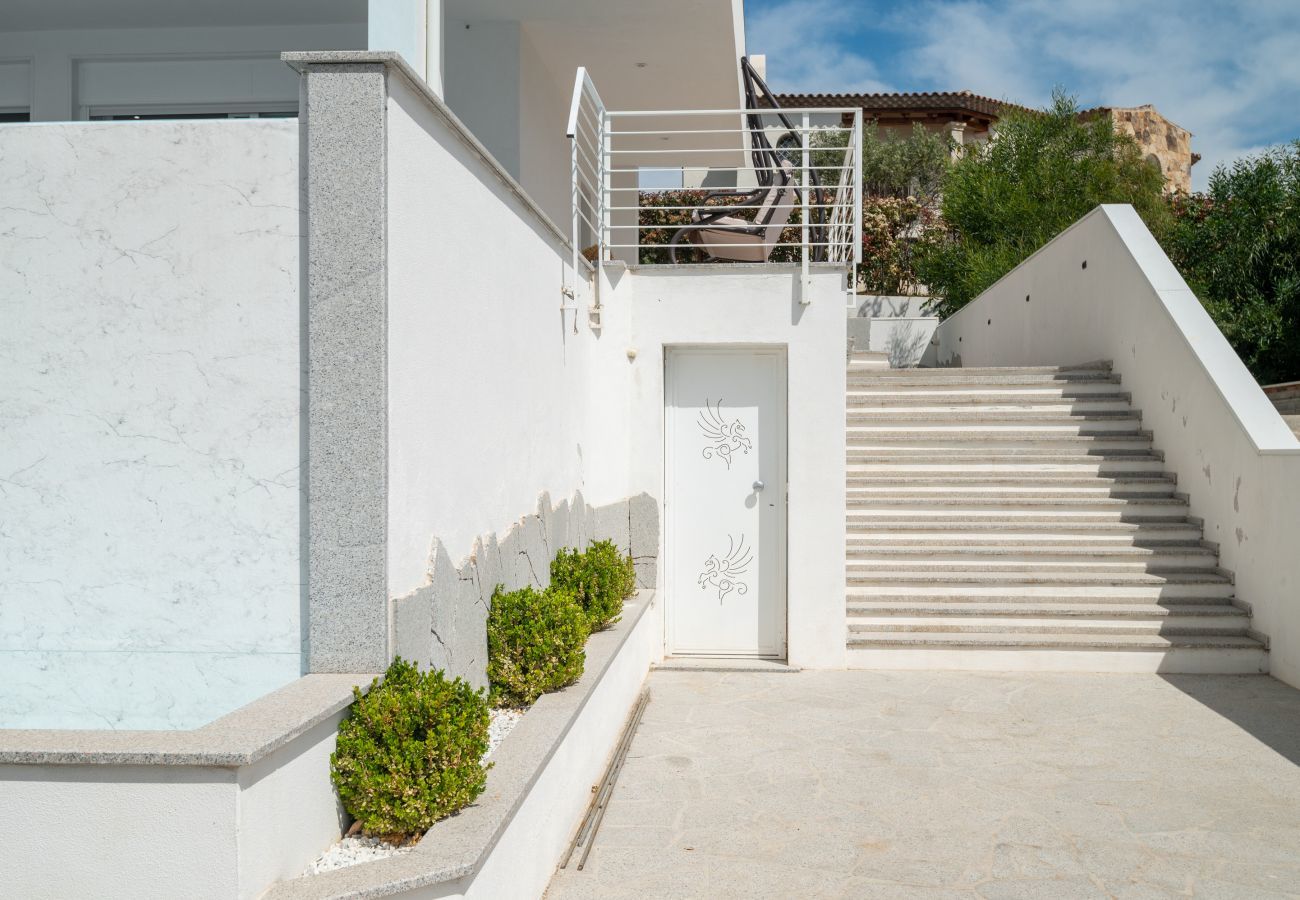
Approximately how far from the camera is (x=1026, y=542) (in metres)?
8.34

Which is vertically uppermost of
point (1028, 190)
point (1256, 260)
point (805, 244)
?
point (1028, 190)

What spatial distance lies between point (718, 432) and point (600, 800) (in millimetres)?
3788

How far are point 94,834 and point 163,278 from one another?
1.80 m

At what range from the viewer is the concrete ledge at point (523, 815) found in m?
2.80

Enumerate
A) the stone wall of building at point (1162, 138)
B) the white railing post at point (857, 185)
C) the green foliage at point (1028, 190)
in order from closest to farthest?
the white railing post at point (857, 185)
the green foliage at point (1028, 190)
the stone wall of building at point (1162, 138)

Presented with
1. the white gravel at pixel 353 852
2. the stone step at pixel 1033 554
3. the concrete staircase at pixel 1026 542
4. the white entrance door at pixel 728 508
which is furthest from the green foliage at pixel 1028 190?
the white gravel at pixel 353 852

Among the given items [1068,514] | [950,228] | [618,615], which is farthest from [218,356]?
[950,228]

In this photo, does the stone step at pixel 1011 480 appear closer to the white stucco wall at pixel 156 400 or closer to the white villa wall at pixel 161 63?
the white villa wall at pixel 161 63

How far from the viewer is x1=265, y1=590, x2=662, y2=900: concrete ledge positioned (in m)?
2.80

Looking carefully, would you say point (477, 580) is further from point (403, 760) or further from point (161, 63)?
point (161, 63)

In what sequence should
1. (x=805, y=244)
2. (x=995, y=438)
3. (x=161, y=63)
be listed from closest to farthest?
(x=805, y=244) → (x=161, y=63) → (x=995, y=438)

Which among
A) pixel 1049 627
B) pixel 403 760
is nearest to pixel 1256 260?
pixel 1049 627

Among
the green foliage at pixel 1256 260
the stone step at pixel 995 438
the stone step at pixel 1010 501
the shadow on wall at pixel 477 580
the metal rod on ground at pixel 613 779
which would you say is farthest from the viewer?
the green foliage at pixel 1256 260

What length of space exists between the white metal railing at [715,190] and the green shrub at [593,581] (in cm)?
209
